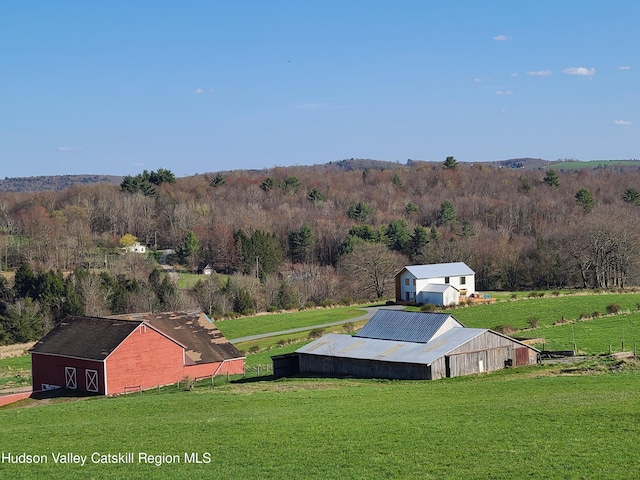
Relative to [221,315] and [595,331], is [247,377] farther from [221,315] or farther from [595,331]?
[221,315]

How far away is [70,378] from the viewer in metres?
46.2

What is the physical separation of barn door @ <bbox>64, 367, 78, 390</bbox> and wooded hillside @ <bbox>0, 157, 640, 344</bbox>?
3722cm

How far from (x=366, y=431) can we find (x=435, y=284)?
51.9 meters

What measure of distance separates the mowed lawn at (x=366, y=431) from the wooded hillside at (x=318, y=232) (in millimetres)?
50469

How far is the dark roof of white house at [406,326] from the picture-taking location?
43844 millimetres

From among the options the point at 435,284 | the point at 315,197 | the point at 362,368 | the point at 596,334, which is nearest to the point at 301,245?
the point at 315,197

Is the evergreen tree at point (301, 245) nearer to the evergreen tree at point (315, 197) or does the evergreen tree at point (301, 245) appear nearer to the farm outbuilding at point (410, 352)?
the evergreen tree at point (315, 197)

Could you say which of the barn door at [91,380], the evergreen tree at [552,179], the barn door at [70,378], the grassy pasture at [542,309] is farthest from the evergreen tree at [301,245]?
the barn door at [91,380]

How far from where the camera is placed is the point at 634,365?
3697 cm

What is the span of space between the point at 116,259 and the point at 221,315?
130ft

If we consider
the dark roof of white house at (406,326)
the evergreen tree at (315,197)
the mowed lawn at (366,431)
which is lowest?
the mowed lawn at (366,431)

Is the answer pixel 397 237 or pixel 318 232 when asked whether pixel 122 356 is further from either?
pixel 318 232

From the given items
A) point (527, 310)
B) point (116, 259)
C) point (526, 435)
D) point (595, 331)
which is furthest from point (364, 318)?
point (116, 259)

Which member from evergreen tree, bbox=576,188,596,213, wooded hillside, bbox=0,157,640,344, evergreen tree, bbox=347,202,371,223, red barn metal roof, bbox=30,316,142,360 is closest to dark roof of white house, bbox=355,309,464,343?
red barn metal roof, bbox=30,316,142,360
